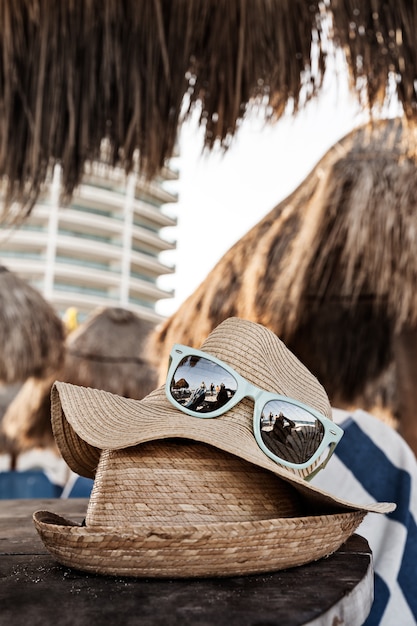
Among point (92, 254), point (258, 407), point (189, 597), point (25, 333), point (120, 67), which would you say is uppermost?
point (120, 67)

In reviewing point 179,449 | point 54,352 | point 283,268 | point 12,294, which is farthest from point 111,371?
point 179,449

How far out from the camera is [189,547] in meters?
0.48

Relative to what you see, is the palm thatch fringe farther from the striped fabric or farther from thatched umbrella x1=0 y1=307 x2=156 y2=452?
thatched umbrella x1=0 y1=307 x2=156 y2=452

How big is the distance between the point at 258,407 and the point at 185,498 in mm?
127

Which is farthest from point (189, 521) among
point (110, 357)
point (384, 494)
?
point (110, 357)

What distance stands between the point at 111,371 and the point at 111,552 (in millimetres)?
4790

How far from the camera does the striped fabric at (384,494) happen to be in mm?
1019

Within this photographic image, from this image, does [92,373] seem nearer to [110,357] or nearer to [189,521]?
[110,357]

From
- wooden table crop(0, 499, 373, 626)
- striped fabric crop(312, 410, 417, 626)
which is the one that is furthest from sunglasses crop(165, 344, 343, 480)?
striped fabric crop(312, 410, 417, 626)

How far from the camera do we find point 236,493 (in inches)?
22.8

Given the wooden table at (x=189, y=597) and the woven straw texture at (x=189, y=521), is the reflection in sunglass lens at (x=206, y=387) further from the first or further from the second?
the wooden table at (x=189, y=597)

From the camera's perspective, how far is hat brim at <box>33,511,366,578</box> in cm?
48

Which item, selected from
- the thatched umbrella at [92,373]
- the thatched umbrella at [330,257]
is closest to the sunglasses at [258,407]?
the thatched umbrella at [330,257]

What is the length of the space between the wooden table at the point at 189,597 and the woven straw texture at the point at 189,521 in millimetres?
13
